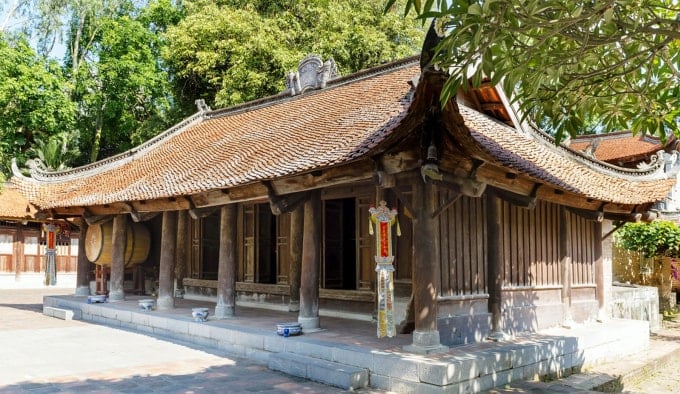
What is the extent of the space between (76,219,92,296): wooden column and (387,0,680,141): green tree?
11.1 meters

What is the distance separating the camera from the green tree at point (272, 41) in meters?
21.8

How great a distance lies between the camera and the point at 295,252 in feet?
32.9

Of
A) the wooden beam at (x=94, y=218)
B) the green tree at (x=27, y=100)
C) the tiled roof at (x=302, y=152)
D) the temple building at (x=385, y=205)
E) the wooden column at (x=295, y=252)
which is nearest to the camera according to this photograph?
the temple building at (x=385, y=205)

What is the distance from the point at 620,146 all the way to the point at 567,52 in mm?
23659

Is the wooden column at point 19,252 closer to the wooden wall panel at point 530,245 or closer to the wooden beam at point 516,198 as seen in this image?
the wooden wall panel at point 530,245

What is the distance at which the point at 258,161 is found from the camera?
29.8 feet

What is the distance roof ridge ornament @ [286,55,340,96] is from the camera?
12938 millimetres

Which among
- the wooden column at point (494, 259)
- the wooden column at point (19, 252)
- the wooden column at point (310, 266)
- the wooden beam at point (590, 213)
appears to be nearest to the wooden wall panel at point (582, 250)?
the wooden beam at point (590, 213)

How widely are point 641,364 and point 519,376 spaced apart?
10.00 ft

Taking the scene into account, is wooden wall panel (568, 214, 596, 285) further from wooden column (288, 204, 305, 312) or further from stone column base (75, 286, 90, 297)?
stone column base (75, 286, 90, 297)

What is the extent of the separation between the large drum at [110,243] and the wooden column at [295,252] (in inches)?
189

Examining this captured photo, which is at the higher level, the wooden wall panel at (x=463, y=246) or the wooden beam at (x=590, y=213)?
the wooden beam at (x=590, y=213)

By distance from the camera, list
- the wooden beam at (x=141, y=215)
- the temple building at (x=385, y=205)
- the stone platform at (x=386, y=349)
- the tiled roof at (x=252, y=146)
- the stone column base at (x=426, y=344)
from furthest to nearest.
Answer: the wooden beam at (x=141, y=215), the tiled roof at (x=252, y=146), the temple building at (x=385, y=205), the stone column base at (x=426, y=344), the stone platform at (x=386, y=349)

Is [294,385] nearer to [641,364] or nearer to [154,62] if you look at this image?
[641,364]
